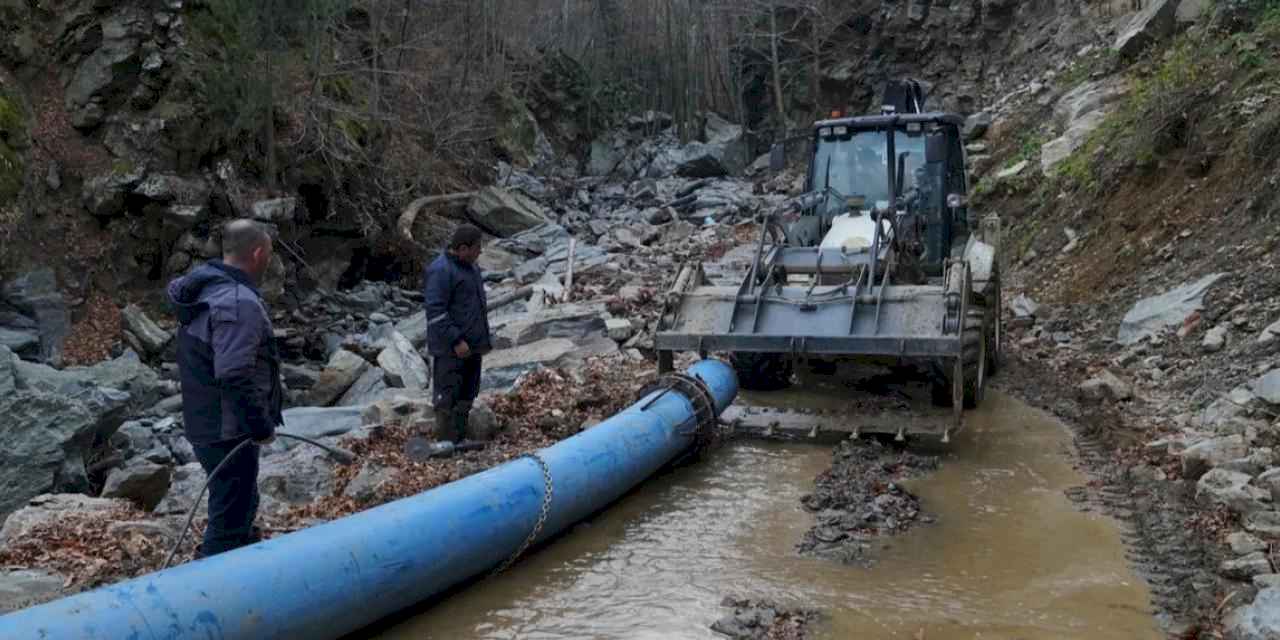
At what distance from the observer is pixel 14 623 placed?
354cm

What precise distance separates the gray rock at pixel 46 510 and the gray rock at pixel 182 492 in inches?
10.8

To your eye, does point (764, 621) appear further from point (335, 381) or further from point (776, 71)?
point (776, 71)

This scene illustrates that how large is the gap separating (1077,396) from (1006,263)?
6.12 meters

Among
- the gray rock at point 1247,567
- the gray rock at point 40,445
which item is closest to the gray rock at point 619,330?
the gray rock at point 40,445

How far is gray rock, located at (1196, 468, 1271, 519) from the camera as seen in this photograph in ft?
18.4

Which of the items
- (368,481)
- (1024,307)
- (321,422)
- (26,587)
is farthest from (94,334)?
(1024,307)

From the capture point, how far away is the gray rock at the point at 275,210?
1573 centimetres

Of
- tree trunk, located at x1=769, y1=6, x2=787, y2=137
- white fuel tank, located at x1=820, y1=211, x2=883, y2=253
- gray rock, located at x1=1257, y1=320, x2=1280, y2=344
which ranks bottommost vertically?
gray rock, located at x1=1257, y1=320, x2=1280, y2=344

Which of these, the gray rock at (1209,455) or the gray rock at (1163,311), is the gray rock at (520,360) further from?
the gray rock at (1209,455)

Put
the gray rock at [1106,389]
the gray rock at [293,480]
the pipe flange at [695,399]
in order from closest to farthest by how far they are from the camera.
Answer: the gray rock at [293,480] < the pipe flange at [695,399] < the gray rock at [1106,389]

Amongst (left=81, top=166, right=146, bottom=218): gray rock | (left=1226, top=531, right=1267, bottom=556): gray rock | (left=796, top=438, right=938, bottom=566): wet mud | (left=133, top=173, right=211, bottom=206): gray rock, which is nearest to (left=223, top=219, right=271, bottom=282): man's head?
(left=796, top=438, right=938, bottom=566): wet mud

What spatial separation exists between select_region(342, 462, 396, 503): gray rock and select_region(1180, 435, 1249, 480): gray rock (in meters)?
4.94

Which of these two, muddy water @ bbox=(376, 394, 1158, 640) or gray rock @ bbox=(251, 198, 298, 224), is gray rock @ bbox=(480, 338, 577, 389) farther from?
gray rock @ bbox=(251, 198, 298, 224)

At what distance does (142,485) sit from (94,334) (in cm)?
819
